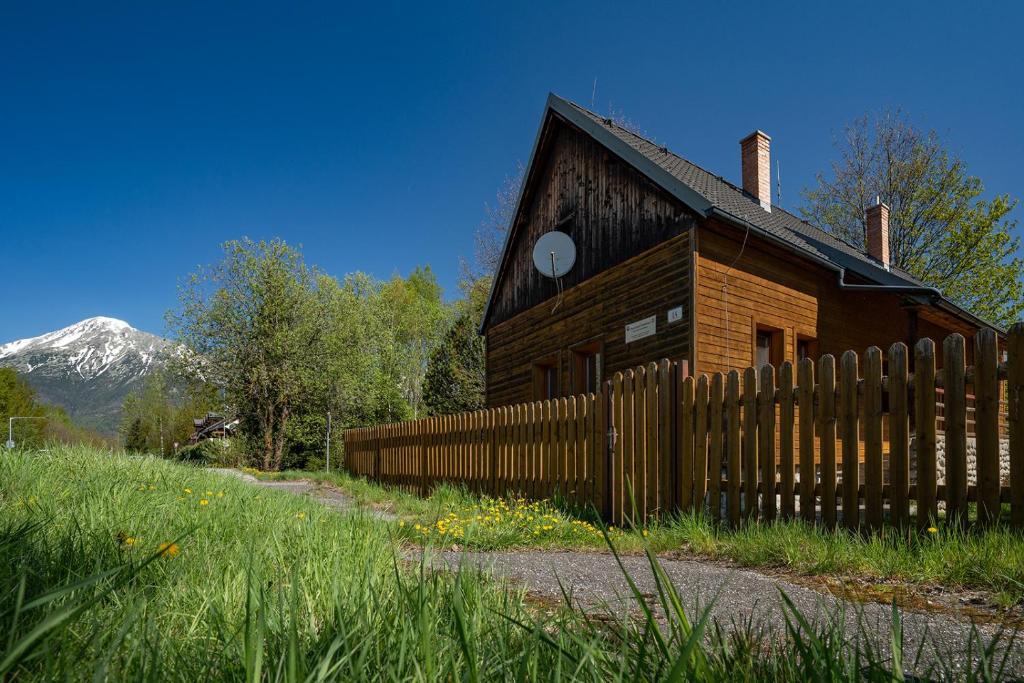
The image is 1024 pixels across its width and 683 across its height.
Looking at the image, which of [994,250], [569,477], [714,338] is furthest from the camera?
[994,250]

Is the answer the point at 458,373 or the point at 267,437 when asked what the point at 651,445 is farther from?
the point at 267,437

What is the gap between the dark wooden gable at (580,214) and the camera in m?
12.1

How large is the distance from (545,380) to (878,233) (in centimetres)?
1074

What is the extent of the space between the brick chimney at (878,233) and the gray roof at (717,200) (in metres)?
2.29

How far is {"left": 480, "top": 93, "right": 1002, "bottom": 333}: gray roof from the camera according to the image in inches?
436

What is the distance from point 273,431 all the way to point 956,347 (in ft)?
92.0

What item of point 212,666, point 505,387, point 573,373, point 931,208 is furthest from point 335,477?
point 931,208

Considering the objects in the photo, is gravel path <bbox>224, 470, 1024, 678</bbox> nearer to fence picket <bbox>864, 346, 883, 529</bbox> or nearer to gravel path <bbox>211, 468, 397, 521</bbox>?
gravel path <bbox>211, 468, 397, 521</bbox>

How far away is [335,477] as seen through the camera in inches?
642

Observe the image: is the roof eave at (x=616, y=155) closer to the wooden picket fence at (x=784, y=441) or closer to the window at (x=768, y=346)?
the window at (x=768, y=346)

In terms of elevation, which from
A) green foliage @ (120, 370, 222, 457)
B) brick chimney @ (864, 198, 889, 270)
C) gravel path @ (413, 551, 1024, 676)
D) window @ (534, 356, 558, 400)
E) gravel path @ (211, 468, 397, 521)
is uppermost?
brick chimney @ (864, 198, 889, 270)

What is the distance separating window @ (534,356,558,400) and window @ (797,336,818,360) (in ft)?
17.3

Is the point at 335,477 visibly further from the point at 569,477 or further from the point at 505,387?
the point at 569,477

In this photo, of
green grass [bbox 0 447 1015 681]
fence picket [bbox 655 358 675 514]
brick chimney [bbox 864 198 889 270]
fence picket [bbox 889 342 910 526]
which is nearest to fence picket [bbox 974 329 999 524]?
fence picket [bbox 889 342 910 526]
